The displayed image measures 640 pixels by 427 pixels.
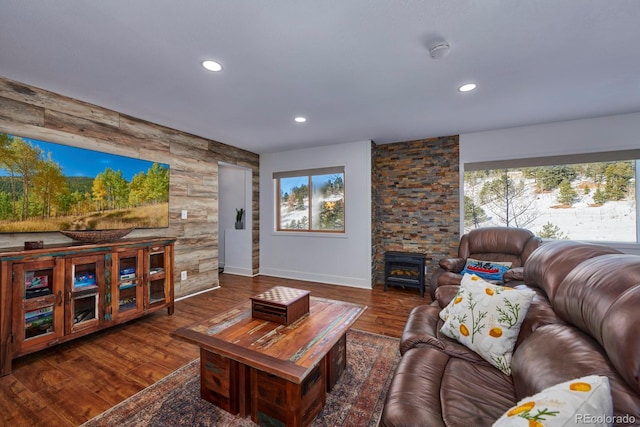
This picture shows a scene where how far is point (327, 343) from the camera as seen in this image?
1.44 metres

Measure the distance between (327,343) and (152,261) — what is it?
99.0 inches

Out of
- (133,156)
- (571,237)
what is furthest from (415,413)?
(571,237)

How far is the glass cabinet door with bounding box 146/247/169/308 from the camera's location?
2893 mm

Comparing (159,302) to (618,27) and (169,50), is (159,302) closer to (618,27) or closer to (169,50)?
(169,50)

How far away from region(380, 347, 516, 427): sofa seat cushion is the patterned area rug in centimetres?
55

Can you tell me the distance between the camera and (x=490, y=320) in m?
1.38

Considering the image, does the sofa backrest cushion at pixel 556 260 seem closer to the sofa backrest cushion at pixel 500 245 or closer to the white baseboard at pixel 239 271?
the sofa backrest cushion at pixel 500 245

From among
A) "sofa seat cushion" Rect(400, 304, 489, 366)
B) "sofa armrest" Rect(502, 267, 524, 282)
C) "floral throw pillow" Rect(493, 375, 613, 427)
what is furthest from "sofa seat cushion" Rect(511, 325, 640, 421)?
"sofa armrest" Rect(502, 267, 524, 282)

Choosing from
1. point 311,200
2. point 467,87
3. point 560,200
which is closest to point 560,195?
point 560,200

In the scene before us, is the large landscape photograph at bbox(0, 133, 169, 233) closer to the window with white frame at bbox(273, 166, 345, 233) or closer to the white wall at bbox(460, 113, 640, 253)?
the window with white frame at bbox(273, 166, 345, 233)

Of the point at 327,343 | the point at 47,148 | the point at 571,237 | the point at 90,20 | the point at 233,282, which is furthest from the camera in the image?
the point at 233,282

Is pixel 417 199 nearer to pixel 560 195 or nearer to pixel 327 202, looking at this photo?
pixel 327 202

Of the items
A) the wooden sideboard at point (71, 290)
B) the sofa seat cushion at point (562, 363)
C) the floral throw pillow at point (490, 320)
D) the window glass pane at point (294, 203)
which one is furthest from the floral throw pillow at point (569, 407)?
the window glass pane at point (294, 203)

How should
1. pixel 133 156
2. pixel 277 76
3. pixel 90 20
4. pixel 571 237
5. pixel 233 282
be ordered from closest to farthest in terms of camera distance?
1. pixel 90 20
2. pixel 277 76
3. pixel 133 156
4. pixel 571 237
5. pixel 233 282
